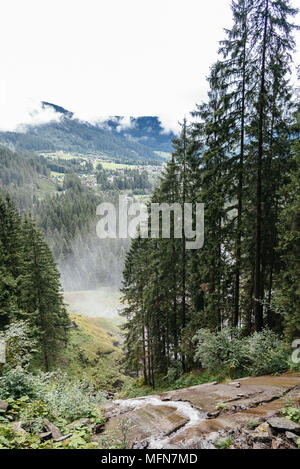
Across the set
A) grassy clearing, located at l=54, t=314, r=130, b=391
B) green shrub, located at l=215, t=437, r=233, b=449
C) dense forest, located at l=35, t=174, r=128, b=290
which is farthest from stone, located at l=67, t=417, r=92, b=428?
dense forest, located at l=35, t=174, r=128, b=290

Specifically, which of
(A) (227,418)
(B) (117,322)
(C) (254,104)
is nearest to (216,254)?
(C) (254,104)

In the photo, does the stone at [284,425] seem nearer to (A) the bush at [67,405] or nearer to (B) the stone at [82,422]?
(B) the stone at [82,422]

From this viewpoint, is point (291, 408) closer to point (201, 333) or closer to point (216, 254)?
point (201, 333)

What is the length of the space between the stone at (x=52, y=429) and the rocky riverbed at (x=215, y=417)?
0.85 metres

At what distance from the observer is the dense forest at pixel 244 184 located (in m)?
9.74

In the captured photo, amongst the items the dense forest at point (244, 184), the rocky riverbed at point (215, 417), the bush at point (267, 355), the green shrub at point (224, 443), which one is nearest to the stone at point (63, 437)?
the rocky riverbed at point (215, 417)

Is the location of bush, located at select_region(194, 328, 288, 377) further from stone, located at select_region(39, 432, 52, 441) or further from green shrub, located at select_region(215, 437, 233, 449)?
stone, located at select_region(39, 432, 52, 441)

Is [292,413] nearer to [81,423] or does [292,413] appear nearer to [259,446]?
[259,446]

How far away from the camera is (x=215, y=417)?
5793 mm

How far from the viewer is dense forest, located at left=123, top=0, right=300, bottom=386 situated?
32.0 feet

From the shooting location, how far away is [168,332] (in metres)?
18.4

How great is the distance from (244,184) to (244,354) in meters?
7.65

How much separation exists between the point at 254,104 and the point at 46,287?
61.6ft

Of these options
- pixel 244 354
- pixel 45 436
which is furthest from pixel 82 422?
pixel 244 354
